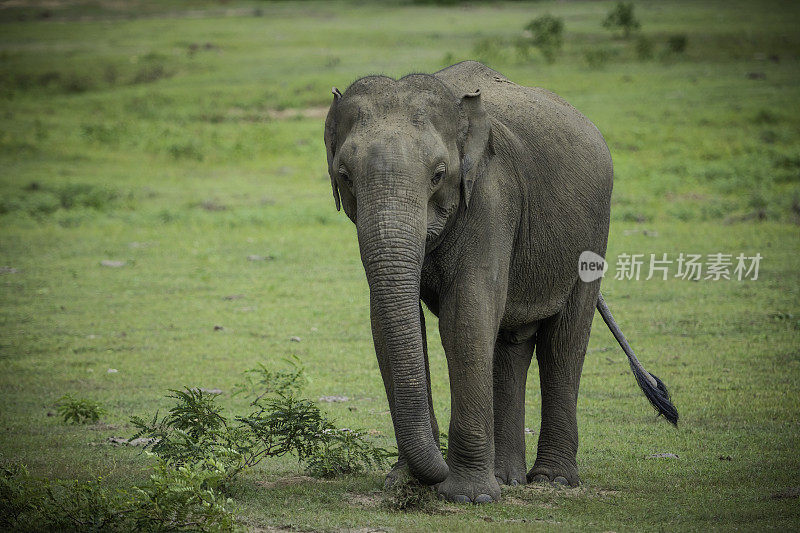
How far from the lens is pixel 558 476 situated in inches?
318

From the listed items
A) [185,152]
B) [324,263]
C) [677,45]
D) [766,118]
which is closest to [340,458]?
[324,263]

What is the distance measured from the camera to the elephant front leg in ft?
22.6

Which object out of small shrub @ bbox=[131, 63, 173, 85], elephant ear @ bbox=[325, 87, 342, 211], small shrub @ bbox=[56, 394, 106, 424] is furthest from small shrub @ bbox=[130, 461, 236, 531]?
small shrub @ bbox=[131, 63, 173, 85]

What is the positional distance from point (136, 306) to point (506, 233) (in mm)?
9284

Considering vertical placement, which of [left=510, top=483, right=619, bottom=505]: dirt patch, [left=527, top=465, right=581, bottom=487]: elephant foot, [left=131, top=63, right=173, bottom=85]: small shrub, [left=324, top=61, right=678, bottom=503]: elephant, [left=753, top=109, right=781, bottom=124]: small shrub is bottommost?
[left=131, top=63, right=173, bottom=85]: small shrub

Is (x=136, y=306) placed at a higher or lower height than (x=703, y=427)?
lower

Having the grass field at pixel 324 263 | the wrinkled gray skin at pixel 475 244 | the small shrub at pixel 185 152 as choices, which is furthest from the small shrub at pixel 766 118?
the wrinkled gray skin at pixel 475 244

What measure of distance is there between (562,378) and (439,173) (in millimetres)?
2484

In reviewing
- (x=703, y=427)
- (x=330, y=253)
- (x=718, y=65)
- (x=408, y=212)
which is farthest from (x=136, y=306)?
(x=718, y=65)

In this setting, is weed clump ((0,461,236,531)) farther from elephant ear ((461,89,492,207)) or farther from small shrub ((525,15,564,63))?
small shrub ((525,15,564,63))

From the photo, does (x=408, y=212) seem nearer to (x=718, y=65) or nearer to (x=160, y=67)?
(x=718, y=65)

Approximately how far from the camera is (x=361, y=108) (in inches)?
263

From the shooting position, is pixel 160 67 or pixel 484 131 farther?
pixel 160 67

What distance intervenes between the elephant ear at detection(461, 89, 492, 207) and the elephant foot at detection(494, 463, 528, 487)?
233 cm
